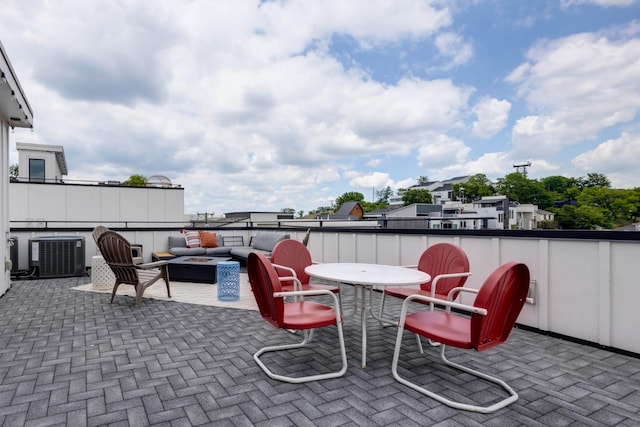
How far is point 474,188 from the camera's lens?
52.6 m

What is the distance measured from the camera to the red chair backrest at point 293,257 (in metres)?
3.49

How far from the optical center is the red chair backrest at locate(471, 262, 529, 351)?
5.99 ft

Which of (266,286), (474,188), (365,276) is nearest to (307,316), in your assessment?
(266,286)

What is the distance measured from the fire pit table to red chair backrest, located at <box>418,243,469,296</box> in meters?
3.86

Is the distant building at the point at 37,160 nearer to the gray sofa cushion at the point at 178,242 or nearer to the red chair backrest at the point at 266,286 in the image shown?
the gray sofa cushion at the point at 178,242

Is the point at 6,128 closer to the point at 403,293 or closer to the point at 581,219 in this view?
the point at 403,293

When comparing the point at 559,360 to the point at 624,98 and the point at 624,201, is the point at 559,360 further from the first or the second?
the point at 624,98

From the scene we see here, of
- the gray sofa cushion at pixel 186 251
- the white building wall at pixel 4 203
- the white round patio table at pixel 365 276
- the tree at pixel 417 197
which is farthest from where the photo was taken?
the tree at pixel 417 197

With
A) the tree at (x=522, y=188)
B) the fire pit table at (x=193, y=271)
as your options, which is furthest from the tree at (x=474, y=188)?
the fire pit table at (x=193, y=271)

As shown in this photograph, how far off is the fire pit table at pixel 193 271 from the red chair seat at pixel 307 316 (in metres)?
3.57

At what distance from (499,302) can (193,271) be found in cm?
522

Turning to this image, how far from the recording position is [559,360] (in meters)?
2.63

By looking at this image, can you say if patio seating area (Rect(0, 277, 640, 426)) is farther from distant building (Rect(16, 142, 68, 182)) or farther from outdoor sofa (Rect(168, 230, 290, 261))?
distant building (Rect(16, 142, 68, 182))

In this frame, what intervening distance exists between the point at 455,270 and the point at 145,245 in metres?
6.74
